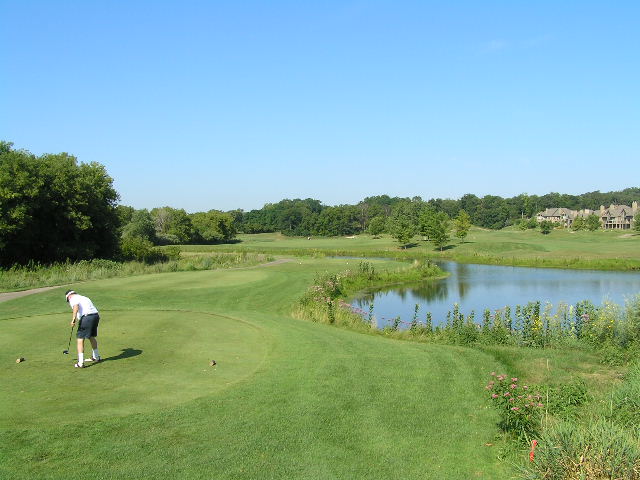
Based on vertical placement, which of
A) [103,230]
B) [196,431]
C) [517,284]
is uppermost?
[103,230]

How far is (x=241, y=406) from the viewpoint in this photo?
28.8ft

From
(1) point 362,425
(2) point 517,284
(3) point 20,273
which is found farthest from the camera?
(2) point 517,284

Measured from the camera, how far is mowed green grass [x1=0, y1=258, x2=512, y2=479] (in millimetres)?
6852

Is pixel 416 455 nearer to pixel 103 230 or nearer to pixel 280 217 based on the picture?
pixel 103 230

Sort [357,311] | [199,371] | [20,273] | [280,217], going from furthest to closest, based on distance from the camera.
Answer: [280,217], [20,273], [357,311], [199,371]

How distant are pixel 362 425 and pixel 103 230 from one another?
42159mm

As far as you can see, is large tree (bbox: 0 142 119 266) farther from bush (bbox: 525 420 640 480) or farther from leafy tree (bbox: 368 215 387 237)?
leafy tree (bbox: 368 215 387 237)

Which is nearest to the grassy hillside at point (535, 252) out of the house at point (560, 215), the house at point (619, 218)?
the house at point (619, 218)

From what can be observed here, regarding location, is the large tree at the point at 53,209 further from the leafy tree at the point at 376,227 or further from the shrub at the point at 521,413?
the leafy tree at the point at 376,227

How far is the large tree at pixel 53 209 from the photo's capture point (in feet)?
117

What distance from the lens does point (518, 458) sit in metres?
7.25

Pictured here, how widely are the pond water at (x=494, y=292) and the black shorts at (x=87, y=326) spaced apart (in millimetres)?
16219

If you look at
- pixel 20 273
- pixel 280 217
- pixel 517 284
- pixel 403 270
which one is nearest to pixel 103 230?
pixel 20 273

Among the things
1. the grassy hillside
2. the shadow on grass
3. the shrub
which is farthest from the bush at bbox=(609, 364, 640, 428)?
the grassy hillside
